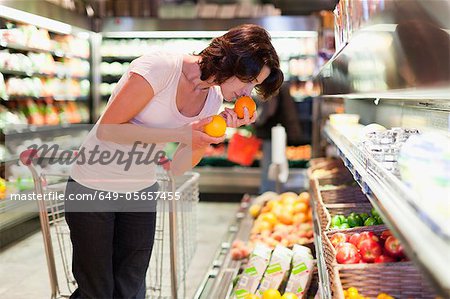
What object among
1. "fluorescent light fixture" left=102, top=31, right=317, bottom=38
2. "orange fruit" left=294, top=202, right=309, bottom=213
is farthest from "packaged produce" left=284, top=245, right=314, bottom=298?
"fluorescent light fixture" left=102, top=31, right=317, bottom=38

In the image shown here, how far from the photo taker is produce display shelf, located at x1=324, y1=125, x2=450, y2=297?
108 cm

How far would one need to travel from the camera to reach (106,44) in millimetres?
8188

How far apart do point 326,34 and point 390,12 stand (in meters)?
5.53

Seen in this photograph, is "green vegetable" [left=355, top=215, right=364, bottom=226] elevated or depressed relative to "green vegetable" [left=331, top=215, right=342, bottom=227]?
elevated

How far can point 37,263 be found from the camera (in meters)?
4.30

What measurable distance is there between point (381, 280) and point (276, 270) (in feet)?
3.43

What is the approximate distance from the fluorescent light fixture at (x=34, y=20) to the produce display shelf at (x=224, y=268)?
2.81 m

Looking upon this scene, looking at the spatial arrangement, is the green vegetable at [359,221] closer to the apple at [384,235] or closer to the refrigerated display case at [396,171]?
the refrigerated display case at [396,171]

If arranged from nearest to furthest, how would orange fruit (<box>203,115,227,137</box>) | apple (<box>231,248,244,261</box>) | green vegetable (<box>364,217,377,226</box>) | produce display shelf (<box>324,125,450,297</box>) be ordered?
produce display shelf (<box>324,125,450,297</box>) < orange fruit (<box>203,115,227,137</box>) < green vegetable (<box>364,217,377,226</box>) < apple (<box>231,248,244,261</box>)

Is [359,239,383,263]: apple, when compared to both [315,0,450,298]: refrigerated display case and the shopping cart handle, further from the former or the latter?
the shopping cart handle

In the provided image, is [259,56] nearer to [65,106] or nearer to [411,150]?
[411,150]

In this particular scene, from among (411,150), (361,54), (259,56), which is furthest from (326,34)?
(411,150)

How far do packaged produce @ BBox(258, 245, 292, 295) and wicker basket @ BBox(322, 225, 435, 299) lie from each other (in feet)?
2.69

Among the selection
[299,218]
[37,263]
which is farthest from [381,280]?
[37,263]
